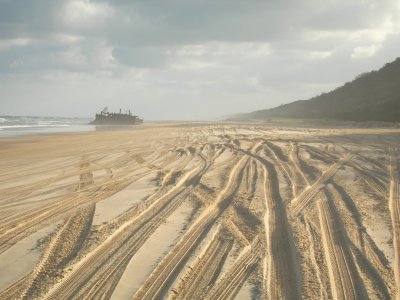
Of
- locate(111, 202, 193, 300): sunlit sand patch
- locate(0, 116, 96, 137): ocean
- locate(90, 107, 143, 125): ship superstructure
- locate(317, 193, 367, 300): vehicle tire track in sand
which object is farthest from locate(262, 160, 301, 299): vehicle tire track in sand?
locate(90, 107, 143, 125): ship superstructure

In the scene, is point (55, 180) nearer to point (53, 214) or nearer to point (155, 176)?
point (155, 176)

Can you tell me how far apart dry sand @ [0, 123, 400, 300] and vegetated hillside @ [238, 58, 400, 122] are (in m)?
29.8

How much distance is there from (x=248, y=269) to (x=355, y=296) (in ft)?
3.26

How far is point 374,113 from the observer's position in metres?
A: 37.7

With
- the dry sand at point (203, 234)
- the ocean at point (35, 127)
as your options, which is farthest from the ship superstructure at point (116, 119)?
the dry sand at point (203, 234)

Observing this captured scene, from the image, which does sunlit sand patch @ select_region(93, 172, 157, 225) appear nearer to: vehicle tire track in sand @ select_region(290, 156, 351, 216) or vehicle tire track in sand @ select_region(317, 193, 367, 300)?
vehicle tire track in sand @ select_region(290, 156, 351, 216)

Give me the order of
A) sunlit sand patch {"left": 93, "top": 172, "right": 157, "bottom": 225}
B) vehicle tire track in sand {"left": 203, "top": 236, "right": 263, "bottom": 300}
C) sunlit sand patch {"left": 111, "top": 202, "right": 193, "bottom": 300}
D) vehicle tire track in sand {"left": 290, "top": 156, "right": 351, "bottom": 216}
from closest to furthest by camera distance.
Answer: vehicle tire track in sand {"left": 203, "top": 236, "right": 263, "bottom": 300} < sunlit sand patch {"left": 111, "top": 202, "right": 193, "bottom": 300} < sunlit sand patch {"left": 93, "top": 172, "right": 157, "bottom": 225} < vehicle tire track in sand {"left": 290, "top": 156, "right": 351, "bottom": 216}

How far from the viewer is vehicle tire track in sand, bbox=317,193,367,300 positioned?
3369mm

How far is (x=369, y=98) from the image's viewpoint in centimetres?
5325

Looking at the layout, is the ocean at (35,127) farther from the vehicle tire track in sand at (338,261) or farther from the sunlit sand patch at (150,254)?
the vehicle tire track in sand at (338,261)

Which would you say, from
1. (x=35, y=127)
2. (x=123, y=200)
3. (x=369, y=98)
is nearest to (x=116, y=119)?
(x=35, y=127)

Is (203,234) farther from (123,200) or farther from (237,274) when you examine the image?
(123,200)

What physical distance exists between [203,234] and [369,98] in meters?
54.4

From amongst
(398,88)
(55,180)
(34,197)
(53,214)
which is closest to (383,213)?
(53,214)
